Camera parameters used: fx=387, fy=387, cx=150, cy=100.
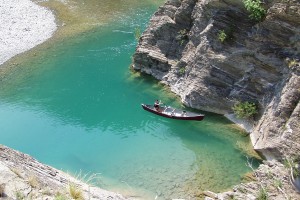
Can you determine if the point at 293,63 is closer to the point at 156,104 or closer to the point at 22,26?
the point at 156,104

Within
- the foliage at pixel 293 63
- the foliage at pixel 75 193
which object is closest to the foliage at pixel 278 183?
the foliage at pixel 293 63

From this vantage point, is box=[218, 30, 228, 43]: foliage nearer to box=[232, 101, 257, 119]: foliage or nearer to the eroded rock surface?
box=[232, 101, 257, 119]: foliage

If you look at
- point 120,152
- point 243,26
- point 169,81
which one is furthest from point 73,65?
point 243,26

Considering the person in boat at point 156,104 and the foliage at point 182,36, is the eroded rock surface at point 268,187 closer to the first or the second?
the person in boat at point 156,104

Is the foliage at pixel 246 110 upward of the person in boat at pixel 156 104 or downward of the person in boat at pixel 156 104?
upward

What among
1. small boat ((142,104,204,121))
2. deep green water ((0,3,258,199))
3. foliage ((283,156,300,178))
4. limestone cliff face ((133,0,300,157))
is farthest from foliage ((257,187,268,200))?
small boat ((142,104,204,121))

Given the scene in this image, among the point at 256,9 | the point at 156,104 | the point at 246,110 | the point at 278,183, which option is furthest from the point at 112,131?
the point at 256,9
